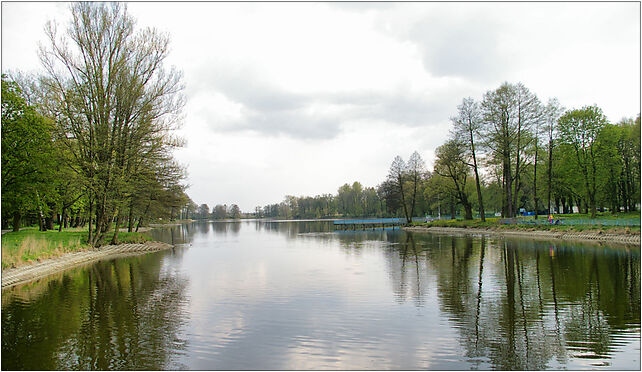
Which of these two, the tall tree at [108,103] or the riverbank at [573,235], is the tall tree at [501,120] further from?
the tall tree at [108,103]

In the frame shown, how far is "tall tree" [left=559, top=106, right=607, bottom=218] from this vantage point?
40344 millimetres

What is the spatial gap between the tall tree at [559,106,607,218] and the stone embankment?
42775 mm

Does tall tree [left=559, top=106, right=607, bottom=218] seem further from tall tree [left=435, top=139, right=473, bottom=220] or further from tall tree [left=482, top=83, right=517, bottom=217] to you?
tall tree [left=435, top=139, right=473, bottom=220]

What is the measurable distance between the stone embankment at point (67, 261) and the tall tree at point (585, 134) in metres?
42.8

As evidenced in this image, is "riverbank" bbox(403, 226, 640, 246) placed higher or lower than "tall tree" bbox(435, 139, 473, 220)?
lower

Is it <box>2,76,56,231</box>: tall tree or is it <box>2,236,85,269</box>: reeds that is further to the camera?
<box>2,76,56,231</box>: tall tree

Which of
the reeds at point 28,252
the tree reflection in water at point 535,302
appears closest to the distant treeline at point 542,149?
the tree reflection in water at point 535,302

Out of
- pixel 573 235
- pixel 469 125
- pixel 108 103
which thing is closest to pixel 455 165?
pixel 469 125

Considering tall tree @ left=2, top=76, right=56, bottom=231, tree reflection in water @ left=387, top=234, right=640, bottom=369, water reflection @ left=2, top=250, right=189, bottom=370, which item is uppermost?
tall tree @ left=2, top=76, right=56, bottom=231

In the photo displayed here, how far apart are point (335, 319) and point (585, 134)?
141 feet

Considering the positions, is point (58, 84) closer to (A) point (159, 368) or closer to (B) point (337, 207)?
(A) point (159, 368)

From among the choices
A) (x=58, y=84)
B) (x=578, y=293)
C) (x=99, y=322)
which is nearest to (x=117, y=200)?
(x=58, y=84)

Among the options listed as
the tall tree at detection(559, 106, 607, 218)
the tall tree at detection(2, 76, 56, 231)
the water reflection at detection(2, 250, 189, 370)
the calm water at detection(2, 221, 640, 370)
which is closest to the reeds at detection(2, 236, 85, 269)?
the calm water at detection(2, 221, 640, 370)

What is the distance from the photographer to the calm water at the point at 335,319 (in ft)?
23.2
